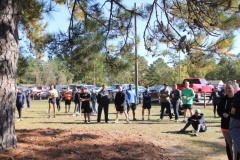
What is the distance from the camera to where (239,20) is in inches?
252

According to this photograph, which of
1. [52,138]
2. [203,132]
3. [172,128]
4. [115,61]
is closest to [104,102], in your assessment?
[172,128]

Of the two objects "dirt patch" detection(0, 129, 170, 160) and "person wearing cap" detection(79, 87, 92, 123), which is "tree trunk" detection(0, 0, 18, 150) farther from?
"person wearing cap" detection(79, 87, 92, 123)

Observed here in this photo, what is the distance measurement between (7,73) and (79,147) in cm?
214

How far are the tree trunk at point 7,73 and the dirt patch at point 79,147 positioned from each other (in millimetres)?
323

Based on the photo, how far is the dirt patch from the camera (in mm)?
6121

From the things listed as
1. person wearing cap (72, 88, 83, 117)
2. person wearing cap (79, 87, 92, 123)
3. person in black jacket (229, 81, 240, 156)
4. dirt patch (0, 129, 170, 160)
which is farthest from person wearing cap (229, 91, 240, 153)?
person wearing cap (72, 88, 83, 117)

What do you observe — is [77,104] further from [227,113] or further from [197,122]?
[227,113]

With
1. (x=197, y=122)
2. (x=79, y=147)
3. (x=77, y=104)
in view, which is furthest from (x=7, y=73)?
(x=77, y=104)

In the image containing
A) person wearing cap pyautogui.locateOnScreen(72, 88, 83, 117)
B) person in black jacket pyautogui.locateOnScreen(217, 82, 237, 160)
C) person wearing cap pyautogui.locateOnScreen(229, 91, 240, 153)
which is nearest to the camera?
person wearing cap pyautogui.locateOnScreen(229, 91, 240, 153)

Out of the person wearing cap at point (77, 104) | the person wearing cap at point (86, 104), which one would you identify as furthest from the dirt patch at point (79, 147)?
the person wearing cap at point (77, 104)

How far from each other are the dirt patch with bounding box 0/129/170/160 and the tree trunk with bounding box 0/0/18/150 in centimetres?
32

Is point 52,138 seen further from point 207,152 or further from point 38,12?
point 207,152

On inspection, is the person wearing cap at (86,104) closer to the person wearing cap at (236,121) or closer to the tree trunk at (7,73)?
the tree trunk at (7,73)

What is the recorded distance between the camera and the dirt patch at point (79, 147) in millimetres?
6121
